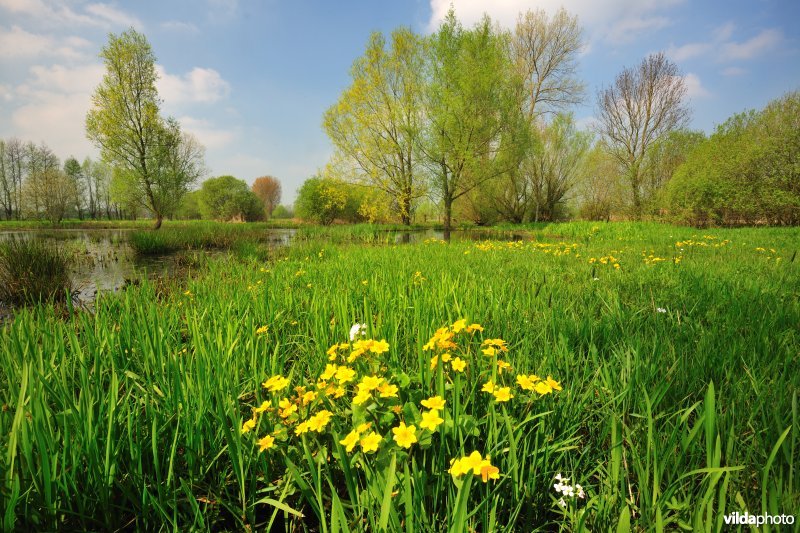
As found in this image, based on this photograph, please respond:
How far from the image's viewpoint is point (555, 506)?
3.55 feet

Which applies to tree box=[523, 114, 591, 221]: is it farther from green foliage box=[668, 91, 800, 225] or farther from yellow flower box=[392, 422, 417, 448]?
yellow flower box=[392, 422, 417, 448]

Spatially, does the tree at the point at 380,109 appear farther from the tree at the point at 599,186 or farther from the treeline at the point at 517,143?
the tree at the point at 599,186

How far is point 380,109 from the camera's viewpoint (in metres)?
18.9

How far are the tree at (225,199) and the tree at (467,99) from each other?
3146 centimetres

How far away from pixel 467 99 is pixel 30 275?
17.3m

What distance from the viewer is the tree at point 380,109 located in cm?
1842

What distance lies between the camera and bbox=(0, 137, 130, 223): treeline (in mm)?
27672

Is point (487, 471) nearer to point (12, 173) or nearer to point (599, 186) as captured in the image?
point (599, 186)

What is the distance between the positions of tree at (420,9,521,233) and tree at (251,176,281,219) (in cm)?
5088

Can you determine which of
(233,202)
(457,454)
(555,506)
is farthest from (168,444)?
(233,202)

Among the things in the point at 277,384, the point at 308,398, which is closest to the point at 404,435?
the point at 308,398

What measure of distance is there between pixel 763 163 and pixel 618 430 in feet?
72.9

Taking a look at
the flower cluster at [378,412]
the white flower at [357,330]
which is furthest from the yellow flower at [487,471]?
the white flower at [357,330]

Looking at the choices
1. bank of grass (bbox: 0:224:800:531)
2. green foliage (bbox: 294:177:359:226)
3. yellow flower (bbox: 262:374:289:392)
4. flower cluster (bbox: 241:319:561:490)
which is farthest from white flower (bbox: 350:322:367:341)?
green foliage (bbox: 294:177:359:226)
